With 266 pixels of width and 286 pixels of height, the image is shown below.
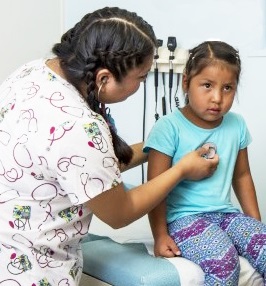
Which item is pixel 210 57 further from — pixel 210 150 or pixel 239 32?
pixel 239 32

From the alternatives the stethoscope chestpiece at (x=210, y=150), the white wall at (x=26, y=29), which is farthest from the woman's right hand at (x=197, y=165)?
the white wall at (x=26, y=29)

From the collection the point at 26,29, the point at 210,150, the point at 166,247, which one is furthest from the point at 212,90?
the point at 26,29

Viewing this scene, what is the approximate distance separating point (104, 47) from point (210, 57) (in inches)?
16.6

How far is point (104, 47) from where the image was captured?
0.99m

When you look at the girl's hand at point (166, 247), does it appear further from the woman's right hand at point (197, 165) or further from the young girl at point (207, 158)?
the woman's right hand at point (197, 165)

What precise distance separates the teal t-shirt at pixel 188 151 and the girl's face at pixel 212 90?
0.19ft

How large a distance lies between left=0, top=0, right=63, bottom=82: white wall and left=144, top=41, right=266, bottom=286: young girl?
1051 mm

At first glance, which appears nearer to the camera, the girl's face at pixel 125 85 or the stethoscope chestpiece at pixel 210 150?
the girl's face at pixel 125 85

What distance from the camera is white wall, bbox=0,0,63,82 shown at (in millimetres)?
2246

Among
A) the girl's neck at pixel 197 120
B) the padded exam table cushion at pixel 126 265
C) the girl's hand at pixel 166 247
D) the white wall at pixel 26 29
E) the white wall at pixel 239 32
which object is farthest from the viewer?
the white wall at pixel 26 29

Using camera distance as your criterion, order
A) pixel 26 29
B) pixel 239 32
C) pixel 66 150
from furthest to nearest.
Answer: pixel 26 29 → pixel 239 32 → pixel 66 150

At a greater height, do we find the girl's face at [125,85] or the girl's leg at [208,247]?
the girl's face at [125,85]

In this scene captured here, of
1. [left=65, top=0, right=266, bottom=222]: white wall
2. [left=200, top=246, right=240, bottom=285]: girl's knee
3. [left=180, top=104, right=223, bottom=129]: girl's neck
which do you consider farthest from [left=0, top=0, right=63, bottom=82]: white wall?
[left=200, top=246, right=240, bottom=285]: girl's knee

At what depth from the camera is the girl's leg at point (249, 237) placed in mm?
1229
